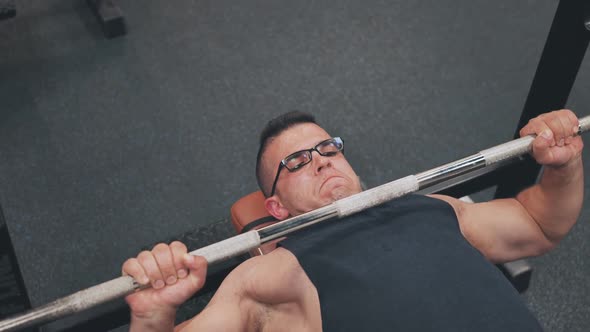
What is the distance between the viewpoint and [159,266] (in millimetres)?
1094

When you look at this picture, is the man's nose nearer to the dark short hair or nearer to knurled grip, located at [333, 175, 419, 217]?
the dark short hair

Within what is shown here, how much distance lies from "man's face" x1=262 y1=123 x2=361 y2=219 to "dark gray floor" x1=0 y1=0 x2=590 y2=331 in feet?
2.54

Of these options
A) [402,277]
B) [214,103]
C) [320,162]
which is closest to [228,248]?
[402,277]

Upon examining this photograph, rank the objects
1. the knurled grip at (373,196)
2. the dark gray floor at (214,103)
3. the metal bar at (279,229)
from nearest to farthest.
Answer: the metal bar at (279,229) → the knurled grip at (373,196) → the dark gray floor at (214,103)

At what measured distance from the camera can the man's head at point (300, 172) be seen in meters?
1.51

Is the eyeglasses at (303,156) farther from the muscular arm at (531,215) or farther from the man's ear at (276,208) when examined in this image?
the muscular arm at (531,215)

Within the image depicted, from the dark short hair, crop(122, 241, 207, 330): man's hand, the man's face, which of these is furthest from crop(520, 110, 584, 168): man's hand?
crop(122, 241, 207, 330): man's hand

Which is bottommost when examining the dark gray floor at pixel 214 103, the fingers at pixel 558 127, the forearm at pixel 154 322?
the dark gray floor at pixel 214 103

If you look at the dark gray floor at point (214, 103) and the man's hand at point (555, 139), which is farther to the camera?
the dark gray floor at point (214, 103)

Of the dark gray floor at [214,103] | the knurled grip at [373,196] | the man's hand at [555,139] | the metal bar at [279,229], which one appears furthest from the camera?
the dark gray floor at [214,103]

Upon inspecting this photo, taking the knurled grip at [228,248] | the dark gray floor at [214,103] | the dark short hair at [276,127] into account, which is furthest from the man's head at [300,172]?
the dark gray floor at [214,103]

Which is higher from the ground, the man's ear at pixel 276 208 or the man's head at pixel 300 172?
the man's head at pixel 300 172

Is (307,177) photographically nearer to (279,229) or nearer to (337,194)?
(337,194)

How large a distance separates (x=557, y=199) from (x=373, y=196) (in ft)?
1.69
